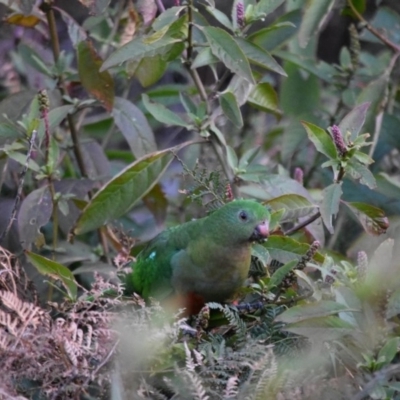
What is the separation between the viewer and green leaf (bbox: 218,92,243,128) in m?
2.25

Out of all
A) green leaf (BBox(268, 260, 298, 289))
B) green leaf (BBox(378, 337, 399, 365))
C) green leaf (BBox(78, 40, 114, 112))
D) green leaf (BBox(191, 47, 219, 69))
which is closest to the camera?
green leaf (BBox(378, 337, 399, 365))

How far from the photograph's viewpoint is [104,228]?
2.62 meters

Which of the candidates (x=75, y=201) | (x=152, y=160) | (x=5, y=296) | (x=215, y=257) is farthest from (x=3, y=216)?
(x=5, y=296)

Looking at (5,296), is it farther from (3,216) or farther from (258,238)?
(3,216)

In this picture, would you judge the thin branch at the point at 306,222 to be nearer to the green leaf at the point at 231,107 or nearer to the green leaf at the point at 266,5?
the green leaf at the point at 231,107

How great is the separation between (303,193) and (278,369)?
2.53 feet

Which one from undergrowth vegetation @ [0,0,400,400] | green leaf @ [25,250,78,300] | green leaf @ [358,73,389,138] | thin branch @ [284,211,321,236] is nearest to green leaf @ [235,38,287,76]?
undergrowth vegetation @ [0,0,400,400]

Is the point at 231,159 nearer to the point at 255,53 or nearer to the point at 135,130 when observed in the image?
the point at 255,53

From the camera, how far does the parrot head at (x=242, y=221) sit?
2.10 meters

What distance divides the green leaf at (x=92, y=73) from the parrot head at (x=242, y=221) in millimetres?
594

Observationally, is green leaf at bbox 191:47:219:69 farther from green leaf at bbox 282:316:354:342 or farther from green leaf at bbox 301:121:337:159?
green leaf at bbox 282:316:354:342

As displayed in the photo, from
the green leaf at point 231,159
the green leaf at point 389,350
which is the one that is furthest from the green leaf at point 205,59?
the green leaf at point 389,350

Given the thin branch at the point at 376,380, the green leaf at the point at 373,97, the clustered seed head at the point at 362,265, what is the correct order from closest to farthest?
the thin branch at the point at 376,380, the clustered seed head at the point at 362,265, the green leaf at the point at 373,97

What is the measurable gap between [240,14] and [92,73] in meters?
0.53
